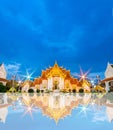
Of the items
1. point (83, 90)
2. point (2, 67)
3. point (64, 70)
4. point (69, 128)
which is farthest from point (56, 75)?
point (69, 128)

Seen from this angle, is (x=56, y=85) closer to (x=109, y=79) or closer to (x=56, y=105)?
(x=109, y=79)

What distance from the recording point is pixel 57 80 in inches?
1565

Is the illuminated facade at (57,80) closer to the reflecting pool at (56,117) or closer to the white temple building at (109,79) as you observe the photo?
the white temple building at (109,79)

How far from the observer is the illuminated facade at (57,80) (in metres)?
39.5

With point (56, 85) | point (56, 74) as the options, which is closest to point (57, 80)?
point (56, 85)

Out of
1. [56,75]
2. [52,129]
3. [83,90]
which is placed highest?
[56,75]

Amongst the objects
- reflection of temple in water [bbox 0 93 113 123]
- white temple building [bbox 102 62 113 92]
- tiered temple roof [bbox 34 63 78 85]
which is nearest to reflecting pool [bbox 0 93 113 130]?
reflection of temple in water [bbox 0 93 113 123]

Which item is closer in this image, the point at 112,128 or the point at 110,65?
the point at 112,128

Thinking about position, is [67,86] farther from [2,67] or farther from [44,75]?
[2,67]

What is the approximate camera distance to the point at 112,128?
15.0 ft

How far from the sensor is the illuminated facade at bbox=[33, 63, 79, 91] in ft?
130

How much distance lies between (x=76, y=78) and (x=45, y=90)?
568 cm

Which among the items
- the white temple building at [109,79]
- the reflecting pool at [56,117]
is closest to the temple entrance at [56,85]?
the white temple building at [109,79]

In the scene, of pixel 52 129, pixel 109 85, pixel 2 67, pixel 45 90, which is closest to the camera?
pixel 52 129
